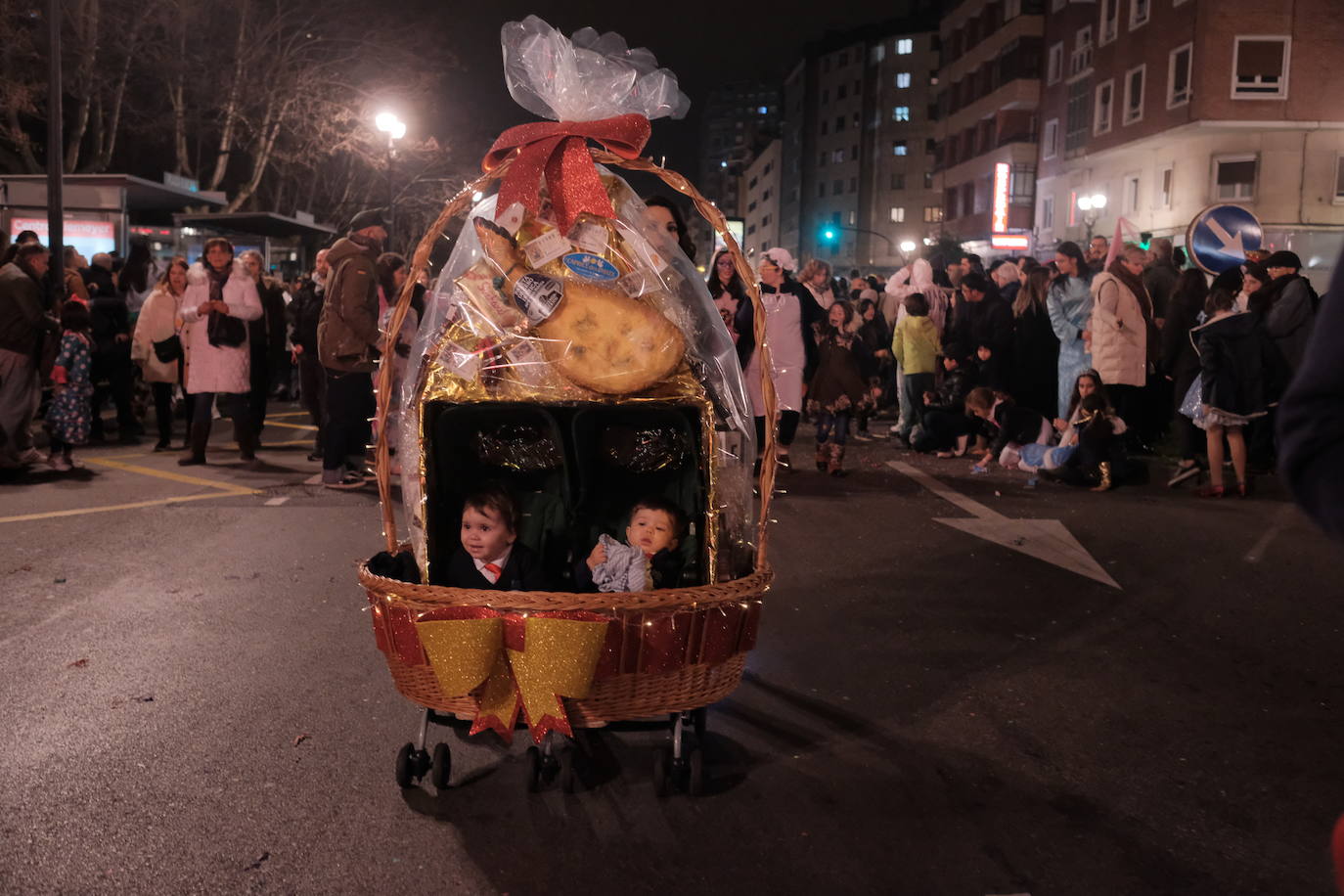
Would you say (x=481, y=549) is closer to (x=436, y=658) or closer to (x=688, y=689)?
(x=436, y=658)

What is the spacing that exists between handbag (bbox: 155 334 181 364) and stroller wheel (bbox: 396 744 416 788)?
391 inches

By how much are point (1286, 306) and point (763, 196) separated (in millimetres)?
145586

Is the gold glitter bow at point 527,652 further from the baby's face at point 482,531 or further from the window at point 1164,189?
the window at point 1164,189

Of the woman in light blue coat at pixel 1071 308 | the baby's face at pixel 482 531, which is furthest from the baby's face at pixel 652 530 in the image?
the woman in light blue coat at pixel 1071 308

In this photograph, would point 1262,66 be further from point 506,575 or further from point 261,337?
point 506,575

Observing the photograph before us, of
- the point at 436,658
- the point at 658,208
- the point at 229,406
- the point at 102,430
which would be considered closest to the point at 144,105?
the point at 102,430

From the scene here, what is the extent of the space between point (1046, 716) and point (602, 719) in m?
1.97

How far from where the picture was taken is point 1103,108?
41.6 meters

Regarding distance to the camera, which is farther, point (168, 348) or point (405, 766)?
point (168, 348)

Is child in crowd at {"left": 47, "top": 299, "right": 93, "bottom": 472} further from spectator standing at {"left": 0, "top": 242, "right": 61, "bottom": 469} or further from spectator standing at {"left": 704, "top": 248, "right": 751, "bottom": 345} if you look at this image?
spectator standing at {"left": 704, "top": 248, "right": 751, "bottom": 345}

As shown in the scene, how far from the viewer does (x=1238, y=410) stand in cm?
1058

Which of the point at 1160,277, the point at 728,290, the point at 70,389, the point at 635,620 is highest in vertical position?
the point at 1160,277

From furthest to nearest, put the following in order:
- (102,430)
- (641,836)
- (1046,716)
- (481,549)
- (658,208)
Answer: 1. (102,430)
2. (658,208)
3. (1046,716)
4. (481,549)
5. (641,836)

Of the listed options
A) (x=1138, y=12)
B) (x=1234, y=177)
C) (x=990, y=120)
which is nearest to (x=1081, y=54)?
(x=1138, y=12)
